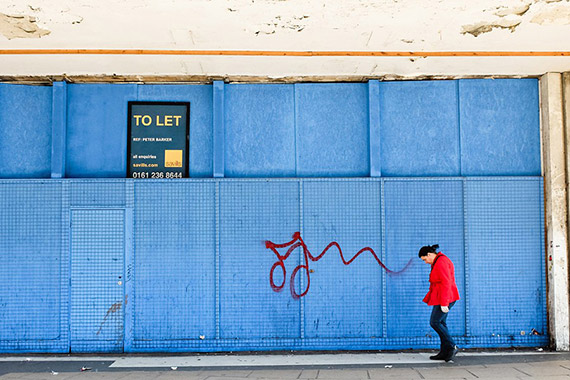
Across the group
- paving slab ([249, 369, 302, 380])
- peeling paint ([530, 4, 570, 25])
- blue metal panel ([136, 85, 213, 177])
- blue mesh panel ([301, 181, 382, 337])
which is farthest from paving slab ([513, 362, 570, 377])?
blue metal panel ([136, 85, 213, 177])

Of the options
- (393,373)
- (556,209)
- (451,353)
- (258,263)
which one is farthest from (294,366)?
(556,209)

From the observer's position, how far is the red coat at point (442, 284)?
6094 millimetres

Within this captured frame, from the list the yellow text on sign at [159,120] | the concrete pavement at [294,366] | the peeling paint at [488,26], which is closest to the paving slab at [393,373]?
the concrete pavement at [294,366]

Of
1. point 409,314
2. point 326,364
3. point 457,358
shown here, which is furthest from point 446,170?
point 326,364

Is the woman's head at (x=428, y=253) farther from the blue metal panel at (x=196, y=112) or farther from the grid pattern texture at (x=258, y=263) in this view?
the blue metal panel at (x=196, y=112)

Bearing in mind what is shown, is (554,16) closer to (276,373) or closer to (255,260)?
(255,260)

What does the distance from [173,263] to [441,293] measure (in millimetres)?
3626

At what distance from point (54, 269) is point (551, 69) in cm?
753

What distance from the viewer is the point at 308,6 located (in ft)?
16.2

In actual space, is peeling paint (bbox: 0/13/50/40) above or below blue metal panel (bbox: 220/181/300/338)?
above

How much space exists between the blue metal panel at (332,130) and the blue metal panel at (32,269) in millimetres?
3598

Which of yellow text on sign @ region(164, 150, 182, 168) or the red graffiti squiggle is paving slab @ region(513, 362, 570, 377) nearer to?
the red graffiti squiggle

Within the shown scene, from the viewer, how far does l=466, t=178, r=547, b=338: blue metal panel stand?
693 cm

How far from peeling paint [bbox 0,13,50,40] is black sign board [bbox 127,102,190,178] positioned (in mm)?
1863
